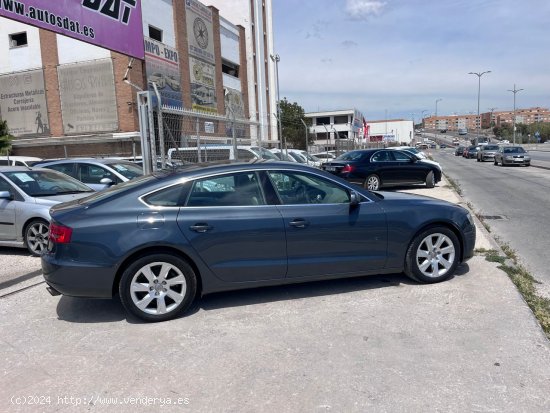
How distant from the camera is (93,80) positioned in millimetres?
24828

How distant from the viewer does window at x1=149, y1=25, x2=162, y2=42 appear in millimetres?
27416

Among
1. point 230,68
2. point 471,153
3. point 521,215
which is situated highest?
point 230,68

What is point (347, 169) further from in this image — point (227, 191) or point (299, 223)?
point (227, 191)

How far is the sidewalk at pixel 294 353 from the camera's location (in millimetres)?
3035

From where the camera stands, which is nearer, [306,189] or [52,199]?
[306,189]

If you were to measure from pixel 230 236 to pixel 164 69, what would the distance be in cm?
2565

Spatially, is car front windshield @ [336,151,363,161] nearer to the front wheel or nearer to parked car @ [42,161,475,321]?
the front wheel

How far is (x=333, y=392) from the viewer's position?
122 inches

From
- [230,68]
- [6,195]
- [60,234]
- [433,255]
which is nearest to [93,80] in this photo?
[230,68]

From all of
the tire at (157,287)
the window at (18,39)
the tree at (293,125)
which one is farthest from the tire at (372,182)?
the tree at (293,125)

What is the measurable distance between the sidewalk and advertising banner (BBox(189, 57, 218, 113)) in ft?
91.1

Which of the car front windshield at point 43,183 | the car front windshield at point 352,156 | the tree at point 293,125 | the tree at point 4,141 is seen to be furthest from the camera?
the tree at point 293,125

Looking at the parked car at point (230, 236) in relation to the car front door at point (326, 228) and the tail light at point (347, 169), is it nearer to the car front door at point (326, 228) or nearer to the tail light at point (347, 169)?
the car front door at point (326, 228)

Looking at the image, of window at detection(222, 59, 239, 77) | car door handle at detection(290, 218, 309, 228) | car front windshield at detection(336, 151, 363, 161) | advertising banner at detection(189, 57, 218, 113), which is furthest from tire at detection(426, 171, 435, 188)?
window at detection(222, 59, 239, 77)
